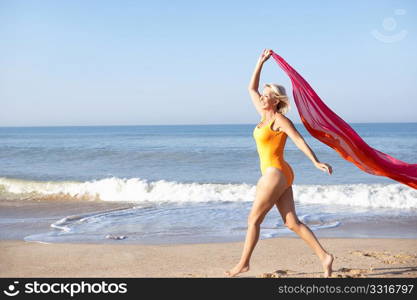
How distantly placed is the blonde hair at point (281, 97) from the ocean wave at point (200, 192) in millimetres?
7274

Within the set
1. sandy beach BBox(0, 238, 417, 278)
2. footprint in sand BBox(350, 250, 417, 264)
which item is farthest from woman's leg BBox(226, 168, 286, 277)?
footprint in sand BBox(350, 250, 417, 264)

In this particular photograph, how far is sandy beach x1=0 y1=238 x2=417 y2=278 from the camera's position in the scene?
5.49 meters

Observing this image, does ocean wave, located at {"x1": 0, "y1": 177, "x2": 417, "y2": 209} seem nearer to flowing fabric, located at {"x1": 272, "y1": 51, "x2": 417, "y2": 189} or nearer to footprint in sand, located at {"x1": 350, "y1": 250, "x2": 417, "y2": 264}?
footprint in sand, located at {"x1": 350, "y1": 250, "x2": 417, "y2": 264}

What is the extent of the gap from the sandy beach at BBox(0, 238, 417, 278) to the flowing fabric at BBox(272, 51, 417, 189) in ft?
3.76

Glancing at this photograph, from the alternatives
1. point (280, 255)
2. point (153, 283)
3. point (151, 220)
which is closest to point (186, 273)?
point (153, 283)

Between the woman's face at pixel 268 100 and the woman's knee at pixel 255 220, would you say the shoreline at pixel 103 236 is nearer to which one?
the woman's knee at pixel 255 220

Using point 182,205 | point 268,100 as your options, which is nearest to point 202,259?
point 268,100

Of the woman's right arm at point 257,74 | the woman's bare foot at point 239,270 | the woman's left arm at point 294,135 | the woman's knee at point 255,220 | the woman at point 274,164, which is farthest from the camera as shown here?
the woman's right arm at point 257,74

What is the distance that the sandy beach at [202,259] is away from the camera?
5488 millimetres

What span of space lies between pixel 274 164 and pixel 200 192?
926 cm

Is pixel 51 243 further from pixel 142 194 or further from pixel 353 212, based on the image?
pixel 142 194

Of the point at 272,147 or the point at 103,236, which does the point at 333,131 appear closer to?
the point at 272,147

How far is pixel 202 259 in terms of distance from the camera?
242 inches

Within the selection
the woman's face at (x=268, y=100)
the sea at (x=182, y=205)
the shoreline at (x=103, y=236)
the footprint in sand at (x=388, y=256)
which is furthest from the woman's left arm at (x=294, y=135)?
the sea at (x=182, y=205)
